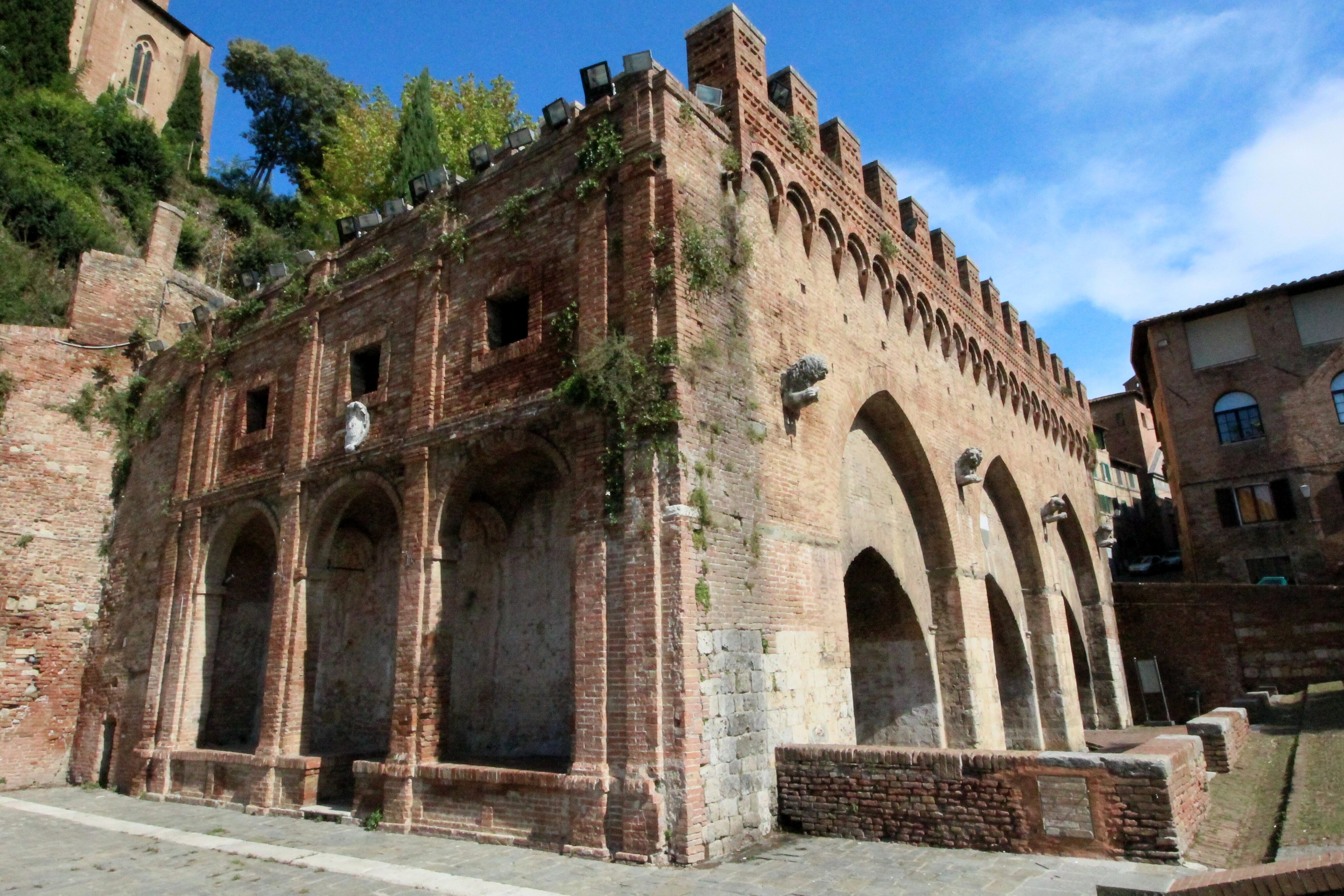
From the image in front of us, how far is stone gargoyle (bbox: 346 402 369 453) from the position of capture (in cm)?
1153

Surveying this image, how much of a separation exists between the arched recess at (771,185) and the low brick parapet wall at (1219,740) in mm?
8063

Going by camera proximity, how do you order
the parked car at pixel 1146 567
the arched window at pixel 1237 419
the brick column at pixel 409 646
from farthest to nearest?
the parked car at pixel 1146 567
the arched window at pixel 1237 419
the brick column at pixel 409 646

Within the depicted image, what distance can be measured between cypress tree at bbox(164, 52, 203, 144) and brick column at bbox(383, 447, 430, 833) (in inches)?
1542

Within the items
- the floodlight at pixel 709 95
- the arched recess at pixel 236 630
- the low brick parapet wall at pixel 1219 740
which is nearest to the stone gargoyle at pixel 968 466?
the low brick parapet wall at pixel 1219 740

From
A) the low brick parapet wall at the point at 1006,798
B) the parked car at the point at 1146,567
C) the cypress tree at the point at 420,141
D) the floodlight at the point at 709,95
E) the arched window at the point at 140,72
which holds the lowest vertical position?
the low brick parapet wall at the point at 1006,798

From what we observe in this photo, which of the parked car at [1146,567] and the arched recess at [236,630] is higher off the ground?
the parked car at [1146,567]

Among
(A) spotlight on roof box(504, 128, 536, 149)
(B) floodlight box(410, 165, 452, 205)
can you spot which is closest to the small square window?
(B) floodlight box(410, 165, 452, 205)

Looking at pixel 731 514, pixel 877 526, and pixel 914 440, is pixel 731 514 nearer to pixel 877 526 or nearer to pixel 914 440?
pixel 877 526

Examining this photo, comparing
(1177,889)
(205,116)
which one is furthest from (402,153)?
(205,116)

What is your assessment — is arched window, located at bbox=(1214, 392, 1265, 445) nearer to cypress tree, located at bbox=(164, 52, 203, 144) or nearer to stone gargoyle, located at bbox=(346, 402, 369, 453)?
stone gargoyle, located at bbox=(346, 402, 369, 453)

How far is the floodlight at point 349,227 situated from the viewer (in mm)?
13250

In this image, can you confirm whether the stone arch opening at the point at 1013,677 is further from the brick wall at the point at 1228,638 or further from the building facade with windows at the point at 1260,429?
the building facade with windows at the point at 1260,429

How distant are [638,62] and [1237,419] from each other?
28.8m

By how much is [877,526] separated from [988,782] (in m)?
5.52
